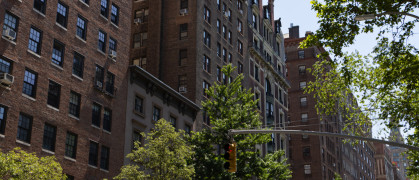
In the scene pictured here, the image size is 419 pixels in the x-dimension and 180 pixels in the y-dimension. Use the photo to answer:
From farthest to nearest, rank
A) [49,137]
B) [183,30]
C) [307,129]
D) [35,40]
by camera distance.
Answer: [307,129] < [183,30] < [35,40] < [49,137]

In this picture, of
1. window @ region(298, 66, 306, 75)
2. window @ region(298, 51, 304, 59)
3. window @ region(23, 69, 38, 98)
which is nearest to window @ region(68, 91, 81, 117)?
window @ region(23, 69, 38, 98)

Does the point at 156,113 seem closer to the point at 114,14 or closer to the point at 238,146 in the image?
the point at 114,14

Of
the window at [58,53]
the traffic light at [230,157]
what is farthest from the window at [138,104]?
the traffic light at [230,157]

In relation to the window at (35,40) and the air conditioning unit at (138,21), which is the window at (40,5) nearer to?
the window at (35,40)

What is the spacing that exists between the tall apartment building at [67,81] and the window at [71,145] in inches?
2.6

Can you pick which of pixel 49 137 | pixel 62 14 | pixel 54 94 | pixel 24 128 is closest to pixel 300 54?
pixel 62 14

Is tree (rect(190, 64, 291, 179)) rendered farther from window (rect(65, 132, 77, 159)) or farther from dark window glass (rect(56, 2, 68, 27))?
dark window glass (rect(56, 2, 68, 27))

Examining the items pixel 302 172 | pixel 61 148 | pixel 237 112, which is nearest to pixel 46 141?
pixel 61 148

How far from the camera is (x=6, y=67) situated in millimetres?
32406

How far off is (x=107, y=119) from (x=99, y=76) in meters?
3.28

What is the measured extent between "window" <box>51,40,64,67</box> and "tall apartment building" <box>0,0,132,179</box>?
2.6 inches

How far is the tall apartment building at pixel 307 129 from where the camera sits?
97.6 metres

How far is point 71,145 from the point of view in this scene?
36.9 meters

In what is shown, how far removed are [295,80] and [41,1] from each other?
7542 cm
